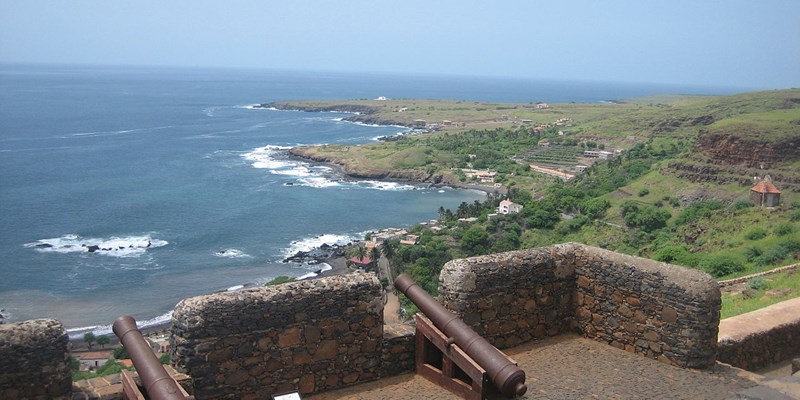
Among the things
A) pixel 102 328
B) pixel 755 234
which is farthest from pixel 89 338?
pixel 755 234

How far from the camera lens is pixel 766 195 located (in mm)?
50375

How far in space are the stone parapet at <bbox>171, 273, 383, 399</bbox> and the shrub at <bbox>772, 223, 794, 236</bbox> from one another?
35055mm

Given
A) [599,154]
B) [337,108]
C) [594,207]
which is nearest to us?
[594,207]

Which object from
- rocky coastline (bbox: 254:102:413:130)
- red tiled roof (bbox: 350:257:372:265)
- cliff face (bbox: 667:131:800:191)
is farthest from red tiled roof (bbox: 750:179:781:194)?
rocky coastline (bbox: 254:102:413:130)

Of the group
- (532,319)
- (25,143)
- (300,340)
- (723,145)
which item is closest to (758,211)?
(723,145)

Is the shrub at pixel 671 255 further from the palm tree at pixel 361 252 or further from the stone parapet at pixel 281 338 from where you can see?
the stone parapet at pixel 281 338

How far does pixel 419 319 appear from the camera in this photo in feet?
24.5

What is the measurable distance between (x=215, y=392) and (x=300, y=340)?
0.98m

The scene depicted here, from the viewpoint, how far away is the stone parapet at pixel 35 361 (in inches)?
217

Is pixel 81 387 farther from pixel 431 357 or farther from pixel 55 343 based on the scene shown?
pixel 431 357

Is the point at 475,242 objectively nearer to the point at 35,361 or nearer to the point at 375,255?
the point at 375,255

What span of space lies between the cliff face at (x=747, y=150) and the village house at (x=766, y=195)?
9.49m

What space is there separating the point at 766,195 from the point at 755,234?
1311cm

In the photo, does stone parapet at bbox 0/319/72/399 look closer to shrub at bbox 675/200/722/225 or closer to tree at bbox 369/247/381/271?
tree at bbox 369/247/381/271
